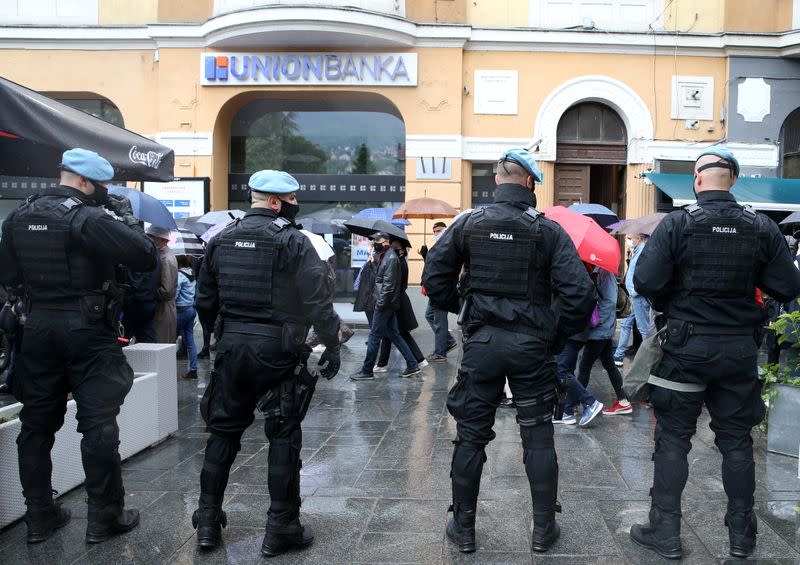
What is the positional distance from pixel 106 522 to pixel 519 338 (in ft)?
8.05

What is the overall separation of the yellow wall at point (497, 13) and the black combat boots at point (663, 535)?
1281cm

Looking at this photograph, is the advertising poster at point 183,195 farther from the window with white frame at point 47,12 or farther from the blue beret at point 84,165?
the blue beret at point 84,165

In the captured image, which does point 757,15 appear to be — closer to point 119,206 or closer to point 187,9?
point 187,9

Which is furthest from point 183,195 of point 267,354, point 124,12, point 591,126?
point 267,354

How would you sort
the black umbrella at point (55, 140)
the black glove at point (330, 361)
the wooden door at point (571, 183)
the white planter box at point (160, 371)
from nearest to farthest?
1. the black glove at point (330, 361)
2. the black umbrella at point (55, 140)
3. the white planter box at point (160, 371)
4. the wooden door at point (571, 183)

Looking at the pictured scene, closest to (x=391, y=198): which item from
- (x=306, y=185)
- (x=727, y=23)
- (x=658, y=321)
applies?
(x=306, y=185)

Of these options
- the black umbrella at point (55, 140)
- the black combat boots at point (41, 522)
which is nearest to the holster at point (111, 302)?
the black combat boots at point (41, 522)

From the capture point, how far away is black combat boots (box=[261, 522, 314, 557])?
3.84 m

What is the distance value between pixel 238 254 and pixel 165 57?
12.7 m

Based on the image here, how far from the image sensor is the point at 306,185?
16109 mm

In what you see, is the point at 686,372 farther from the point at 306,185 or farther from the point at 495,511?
the point at 306,185

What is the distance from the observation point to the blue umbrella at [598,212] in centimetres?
1107

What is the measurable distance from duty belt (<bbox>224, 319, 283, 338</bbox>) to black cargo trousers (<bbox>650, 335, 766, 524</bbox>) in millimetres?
2060

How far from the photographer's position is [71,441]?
486 centimetres
